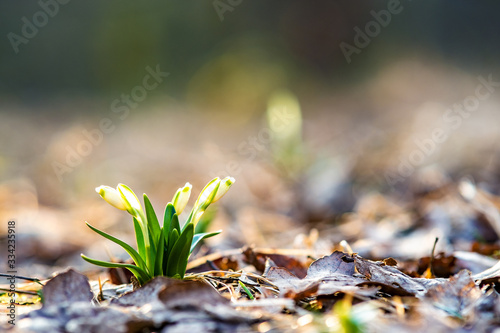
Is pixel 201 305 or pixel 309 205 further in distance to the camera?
pixel 309 205

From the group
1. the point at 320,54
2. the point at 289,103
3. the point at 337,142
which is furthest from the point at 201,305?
the point at 320,54

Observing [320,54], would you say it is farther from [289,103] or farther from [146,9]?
[289,103]

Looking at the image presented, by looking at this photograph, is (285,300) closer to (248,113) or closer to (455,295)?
(455,295)

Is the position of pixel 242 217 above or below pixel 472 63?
below

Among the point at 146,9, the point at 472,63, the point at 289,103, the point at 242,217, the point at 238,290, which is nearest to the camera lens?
the point at 238,290
